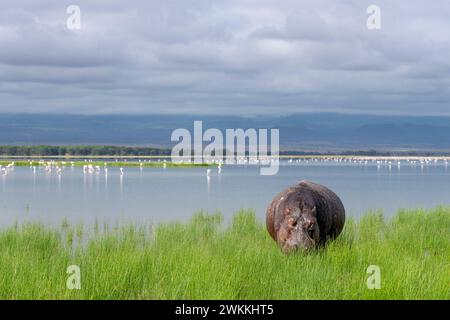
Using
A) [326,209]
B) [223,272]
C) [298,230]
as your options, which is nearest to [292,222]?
[298,230]

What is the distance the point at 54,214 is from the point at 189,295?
21988 millimetres

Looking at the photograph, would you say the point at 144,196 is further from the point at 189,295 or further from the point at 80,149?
the point at 80,149

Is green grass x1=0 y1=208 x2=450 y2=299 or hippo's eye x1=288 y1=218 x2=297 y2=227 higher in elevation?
hippo's eye x1=288 y1=218 x2=297 y2=227

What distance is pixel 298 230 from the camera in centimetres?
1575

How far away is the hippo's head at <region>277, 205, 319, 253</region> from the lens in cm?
1549

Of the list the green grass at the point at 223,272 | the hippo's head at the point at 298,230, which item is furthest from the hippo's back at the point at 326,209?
the hippo's head at the point at 298,230

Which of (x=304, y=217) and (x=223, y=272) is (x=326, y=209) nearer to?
(x=304, y=217)

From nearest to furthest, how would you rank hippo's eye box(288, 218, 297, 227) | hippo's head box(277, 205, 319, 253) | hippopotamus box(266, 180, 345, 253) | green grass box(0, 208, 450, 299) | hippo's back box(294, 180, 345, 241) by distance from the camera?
green grass box(0, 208, 450, 299)
hippo's head box(277, 205, 319, 253)
hippopotamus box(266, 180, 345, 253)
hippo's eye box(288, 218, 297, 227)
hippo's back box(294, 180, 345, 241)

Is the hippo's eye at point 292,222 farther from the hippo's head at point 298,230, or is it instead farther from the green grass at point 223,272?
the green grass at point 223,272

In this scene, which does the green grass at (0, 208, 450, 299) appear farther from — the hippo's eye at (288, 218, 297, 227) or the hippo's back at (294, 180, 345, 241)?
the hippo's eye at (288, 218, 297, 227)

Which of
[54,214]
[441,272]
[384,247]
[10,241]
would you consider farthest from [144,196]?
[441,272]

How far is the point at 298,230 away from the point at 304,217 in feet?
1.29

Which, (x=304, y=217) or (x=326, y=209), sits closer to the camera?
(x=304, y=217)

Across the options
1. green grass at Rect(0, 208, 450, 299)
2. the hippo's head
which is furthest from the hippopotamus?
green grass at Rect(0, 208, 450, 299)
